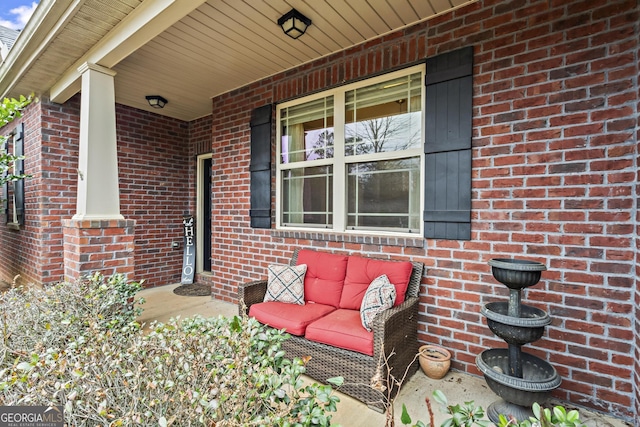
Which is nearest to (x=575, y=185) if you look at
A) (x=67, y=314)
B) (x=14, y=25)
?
(x=67, y=314)

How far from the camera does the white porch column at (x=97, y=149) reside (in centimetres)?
280

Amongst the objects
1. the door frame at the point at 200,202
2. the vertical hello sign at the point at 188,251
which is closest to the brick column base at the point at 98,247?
the vertical hello sign at the point at 188,251

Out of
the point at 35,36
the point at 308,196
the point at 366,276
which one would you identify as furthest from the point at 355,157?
the point at 35,36

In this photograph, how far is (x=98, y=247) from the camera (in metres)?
2.80

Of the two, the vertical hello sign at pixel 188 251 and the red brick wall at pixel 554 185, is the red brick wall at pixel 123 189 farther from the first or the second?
the red brick wall at pixel 554 185

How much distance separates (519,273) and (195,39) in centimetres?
313

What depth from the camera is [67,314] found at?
5.60ft

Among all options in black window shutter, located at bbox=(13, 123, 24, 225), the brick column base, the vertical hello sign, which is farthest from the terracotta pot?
black window shutter, located at bbox=(13, 123, 24, 225)

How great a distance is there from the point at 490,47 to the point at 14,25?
23.9 feet

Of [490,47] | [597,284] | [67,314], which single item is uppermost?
[490,47]

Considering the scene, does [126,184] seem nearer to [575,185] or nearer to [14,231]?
[14,231]

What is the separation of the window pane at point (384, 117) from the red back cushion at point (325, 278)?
3.48 feet

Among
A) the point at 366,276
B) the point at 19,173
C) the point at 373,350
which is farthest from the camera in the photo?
the point at 19,173

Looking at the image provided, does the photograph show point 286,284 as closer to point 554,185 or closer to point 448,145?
point 448,145
